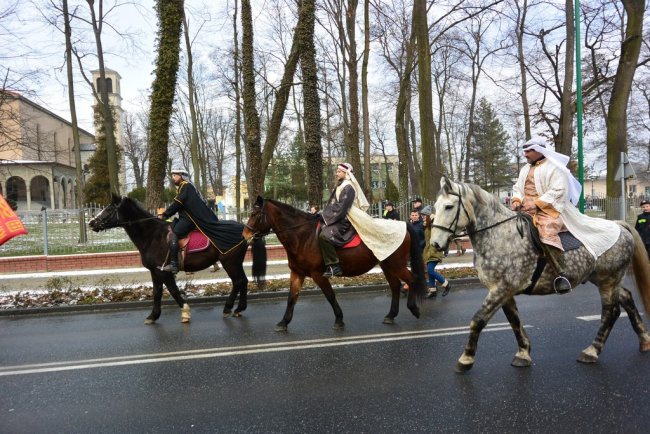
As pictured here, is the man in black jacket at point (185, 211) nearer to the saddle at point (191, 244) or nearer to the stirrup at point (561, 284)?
the saddle at point (191, 244)

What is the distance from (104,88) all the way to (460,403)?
2212cm

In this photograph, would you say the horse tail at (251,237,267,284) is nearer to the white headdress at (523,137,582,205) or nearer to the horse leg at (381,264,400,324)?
the horse leg at (381,264,400,324)

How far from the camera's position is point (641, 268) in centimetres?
560

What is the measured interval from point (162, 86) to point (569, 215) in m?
11.5

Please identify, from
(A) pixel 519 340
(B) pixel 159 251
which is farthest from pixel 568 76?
(B) pixel 159 251

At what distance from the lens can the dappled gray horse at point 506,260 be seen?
484 centimetres

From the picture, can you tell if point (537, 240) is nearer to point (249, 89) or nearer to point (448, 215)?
point (448, 215)

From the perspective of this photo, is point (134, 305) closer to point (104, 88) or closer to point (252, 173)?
point (252, 173)

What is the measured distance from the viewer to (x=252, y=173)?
49.8ft

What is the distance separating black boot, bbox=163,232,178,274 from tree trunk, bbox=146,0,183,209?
554cm

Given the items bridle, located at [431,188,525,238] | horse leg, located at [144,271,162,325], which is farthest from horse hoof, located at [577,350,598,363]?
horse leg, located at [144,271,162,325]

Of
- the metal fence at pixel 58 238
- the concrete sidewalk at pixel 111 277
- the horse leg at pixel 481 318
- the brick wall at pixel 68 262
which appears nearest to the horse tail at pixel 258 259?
the concrete sidewalk at pixel 111 277

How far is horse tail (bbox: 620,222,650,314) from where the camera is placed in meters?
5.52

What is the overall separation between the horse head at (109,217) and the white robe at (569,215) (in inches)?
266
